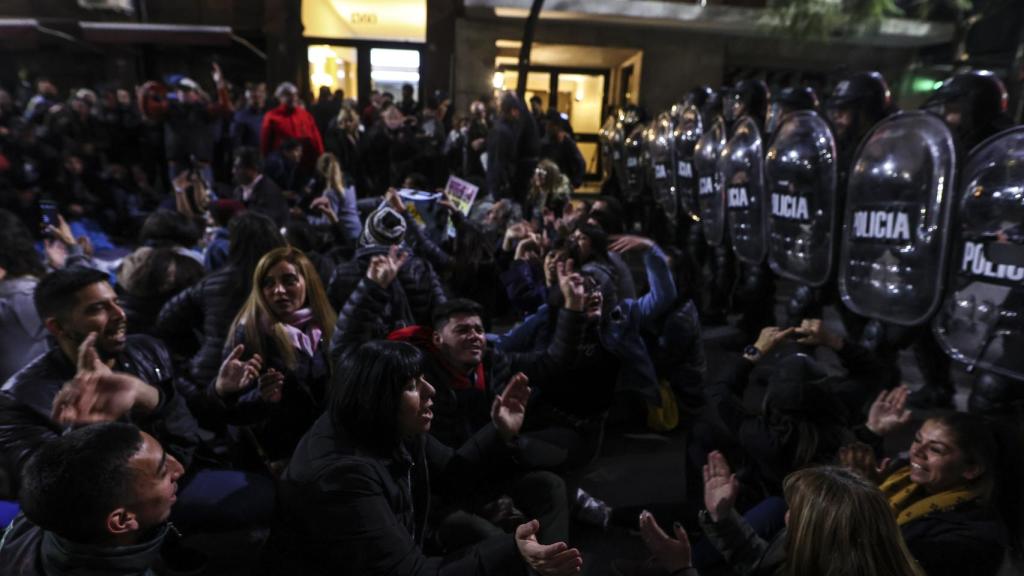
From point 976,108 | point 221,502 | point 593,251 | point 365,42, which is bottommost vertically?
point 221,502

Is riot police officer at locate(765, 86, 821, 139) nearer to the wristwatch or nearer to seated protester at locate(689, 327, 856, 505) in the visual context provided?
the wristwatch

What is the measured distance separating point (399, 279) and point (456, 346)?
0.88 metres

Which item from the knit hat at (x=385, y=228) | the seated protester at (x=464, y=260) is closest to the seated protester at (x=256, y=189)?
the seated protester at (x=464, y=260)

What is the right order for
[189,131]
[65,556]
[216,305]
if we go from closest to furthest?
1. [65,556]
2. [216,305]
3. [189,131]

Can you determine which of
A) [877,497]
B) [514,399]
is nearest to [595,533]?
[514,399]

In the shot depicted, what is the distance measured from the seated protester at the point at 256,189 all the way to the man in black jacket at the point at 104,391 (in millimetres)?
2712

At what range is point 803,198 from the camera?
3721mm

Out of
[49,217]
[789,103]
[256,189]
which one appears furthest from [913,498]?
[256,189]

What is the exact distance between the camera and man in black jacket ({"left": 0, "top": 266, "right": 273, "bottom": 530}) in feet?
5.90

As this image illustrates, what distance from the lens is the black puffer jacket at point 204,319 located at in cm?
264

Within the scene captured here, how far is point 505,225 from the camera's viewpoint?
5.25m

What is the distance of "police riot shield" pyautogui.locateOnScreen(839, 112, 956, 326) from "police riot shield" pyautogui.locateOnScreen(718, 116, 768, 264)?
850mm

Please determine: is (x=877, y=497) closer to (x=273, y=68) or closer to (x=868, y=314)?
(x=868, y=314)

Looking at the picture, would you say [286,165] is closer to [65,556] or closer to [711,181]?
[711,181]
